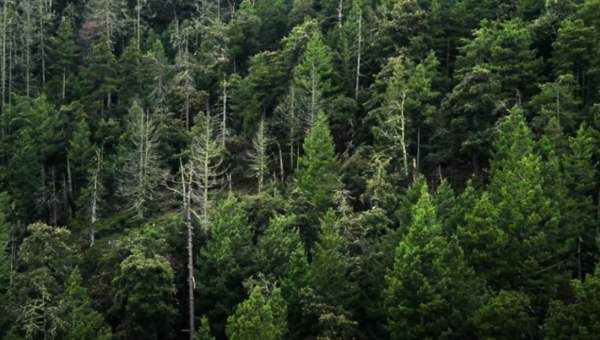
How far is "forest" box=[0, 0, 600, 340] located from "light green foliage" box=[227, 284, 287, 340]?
0.35ft

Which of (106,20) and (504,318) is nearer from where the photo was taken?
(504,318)

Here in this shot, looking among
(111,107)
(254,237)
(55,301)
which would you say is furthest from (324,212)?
(111,107)

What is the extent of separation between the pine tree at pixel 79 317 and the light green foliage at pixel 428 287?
48.9ft

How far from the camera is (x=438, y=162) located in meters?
53.5

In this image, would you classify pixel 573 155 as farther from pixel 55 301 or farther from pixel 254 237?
pixel 55 301

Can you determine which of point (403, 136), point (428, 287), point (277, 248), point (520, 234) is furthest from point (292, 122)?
point (428, 287)

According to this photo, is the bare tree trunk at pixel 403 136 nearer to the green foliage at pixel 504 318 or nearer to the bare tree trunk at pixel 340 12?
the green foliage at pixel 504 318

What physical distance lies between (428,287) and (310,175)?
48.6 feet

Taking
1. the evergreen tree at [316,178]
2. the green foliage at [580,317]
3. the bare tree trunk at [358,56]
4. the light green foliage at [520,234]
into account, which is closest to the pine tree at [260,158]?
the evergreen tree at [316,178]

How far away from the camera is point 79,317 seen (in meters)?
39.7

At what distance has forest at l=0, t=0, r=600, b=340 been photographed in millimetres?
39188

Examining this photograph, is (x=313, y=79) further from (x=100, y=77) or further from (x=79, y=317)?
(x=79, y=317)

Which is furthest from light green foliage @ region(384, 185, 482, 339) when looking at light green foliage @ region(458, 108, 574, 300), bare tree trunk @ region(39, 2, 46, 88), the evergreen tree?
bare tree trunk @ region(39, 2, 46, 88)

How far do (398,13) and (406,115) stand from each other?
1150 cm
